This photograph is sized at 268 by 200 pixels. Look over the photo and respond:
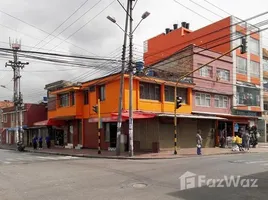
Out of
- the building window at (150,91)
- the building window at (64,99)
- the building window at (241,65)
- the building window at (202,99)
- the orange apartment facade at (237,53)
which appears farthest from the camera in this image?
the building window at (241,65)

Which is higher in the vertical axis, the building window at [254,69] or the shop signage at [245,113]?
the building window at [254,69]

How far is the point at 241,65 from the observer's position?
4056 centimetres

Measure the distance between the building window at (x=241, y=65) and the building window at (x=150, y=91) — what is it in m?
15.5

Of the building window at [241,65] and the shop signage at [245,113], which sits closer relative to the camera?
the shop signage at [245,113]

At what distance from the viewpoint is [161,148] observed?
26.5 metres

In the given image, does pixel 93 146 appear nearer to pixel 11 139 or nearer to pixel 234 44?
pixel 234 44

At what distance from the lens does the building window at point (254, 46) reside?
43341 millimetres

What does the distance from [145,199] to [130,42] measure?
1587 centimetres

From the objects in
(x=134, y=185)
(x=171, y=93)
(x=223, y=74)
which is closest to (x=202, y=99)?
(x=171, y=93)

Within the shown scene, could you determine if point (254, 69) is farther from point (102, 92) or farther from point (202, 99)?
point (102, 92)

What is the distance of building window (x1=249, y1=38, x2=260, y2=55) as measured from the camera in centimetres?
4334

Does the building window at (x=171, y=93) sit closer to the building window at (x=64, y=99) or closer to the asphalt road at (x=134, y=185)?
the building window at (x=64, y=99)

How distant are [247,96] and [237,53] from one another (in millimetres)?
5528

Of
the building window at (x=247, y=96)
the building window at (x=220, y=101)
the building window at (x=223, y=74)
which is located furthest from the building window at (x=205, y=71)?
the building window at (x=247, y=96)
